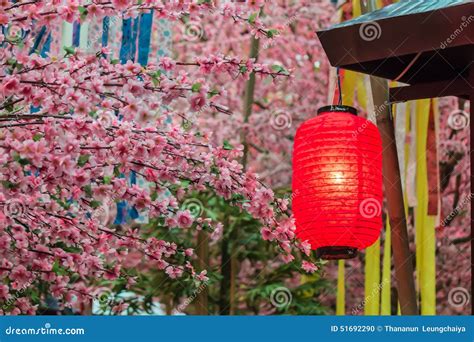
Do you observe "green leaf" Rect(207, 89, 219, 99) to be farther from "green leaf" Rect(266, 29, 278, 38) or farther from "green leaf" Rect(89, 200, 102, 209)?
"green leaf" Rect(89, 200, 102, 209)

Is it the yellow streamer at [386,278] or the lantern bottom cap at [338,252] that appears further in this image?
the yellow streamer at [386,278]

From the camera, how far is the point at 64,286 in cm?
522

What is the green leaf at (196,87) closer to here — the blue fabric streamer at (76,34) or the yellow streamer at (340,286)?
the blue fabric streamer at (76,34)

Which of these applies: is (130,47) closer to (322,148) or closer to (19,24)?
(322,148)

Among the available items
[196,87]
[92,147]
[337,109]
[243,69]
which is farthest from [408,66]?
[92,147]

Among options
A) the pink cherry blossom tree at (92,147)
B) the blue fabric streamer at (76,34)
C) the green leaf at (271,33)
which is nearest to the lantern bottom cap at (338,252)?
the pink cherry blossom tree at (92,147)

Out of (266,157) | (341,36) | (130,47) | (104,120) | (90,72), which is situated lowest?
(104,120)

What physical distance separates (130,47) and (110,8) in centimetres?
273

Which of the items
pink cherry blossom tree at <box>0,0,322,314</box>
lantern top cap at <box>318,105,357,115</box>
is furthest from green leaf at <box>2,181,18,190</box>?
lantern top cap at <box>318,105,357,115</box>

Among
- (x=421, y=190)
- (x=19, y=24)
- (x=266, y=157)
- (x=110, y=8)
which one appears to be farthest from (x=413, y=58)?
(x=266, y=157)

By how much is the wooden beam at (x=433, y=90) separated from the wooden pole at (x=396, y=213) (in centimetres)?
70

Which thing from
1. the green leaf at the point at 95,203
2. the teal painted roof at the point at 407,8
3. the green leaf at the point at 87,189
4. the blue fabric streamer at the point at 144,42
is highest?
the blue fabric streamer at the point at 144,42

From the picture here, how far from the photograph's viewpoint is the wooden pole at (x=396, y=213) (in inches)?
233

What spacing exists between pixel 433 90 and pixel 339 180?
850mm
